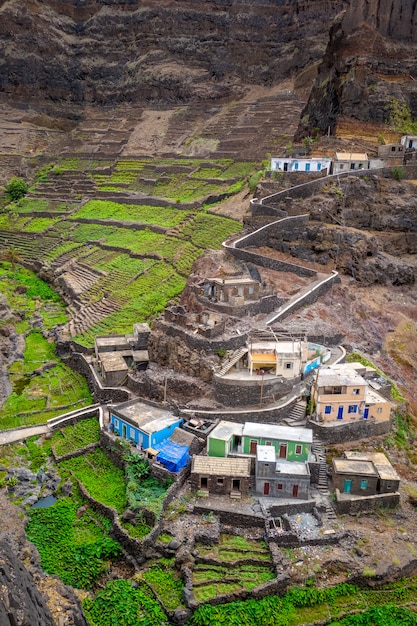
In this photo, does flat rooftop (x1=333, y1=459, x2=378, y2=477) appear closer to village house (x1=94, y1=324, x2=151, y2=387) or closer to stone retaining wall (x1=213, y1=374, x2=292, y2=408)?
stone retaining wall (x1=213, y1=374, x2=292, y2=408)

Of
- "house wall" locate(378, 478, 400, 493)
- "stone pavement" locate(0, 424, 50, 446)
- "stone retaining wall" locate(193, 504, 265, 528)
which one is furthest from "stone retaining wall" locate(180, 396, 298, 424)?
"stone pavement" locate(0, 424, 50, 446)

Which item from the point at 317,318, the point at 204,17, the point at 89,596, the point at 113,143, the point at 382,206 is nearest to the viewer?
the point at 89,596

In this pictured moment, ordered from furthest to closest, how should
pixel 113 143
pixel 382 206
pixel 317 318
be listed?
1. pixel 113 143
2. pixel 382 206
3. pixel 317 318

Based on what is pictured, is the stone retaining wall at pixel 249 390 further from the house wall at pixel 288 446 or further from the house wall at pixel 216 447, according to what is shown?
the house wall at pixel 216 447

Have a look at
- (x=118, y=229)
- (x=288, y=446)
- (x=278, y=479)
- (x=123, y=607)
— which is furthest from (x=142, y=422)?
(x=118, y=229)

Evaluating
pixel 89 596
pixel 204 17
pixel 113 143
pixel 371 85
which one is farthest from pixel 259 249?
pixel 204 17

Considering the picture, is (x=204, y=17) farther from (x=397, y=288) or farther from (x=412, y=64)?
(x=397, y=288)
